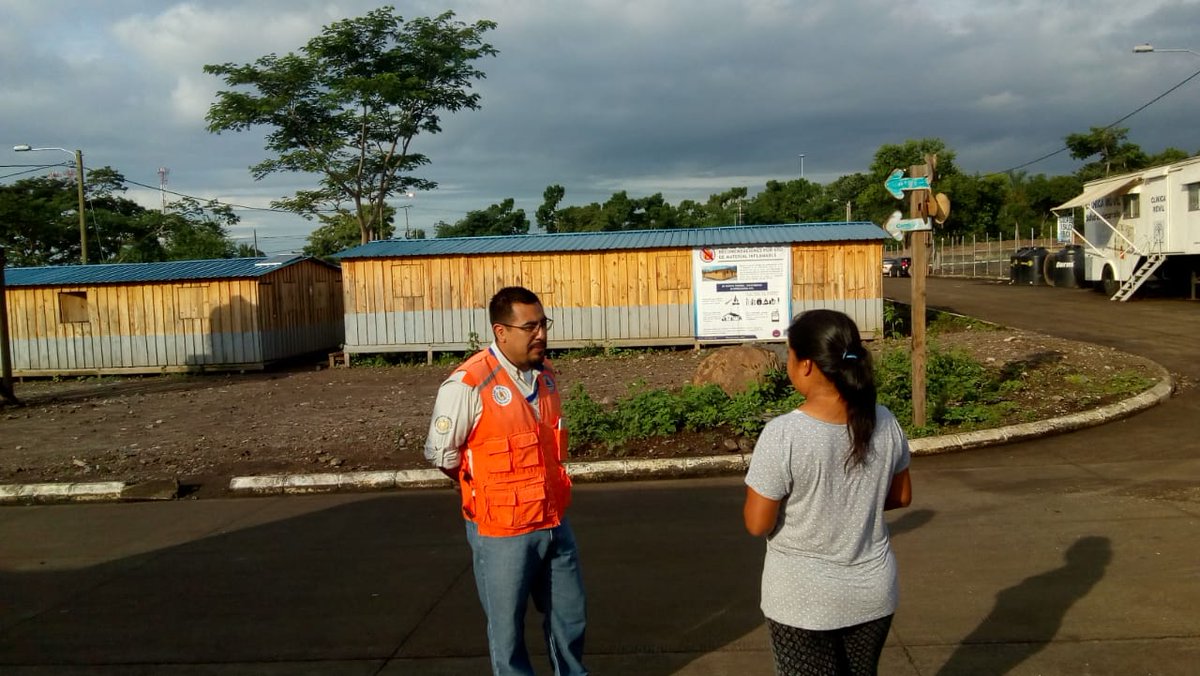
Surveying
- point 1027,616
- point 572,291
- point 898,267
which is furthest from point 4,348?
point 898,267

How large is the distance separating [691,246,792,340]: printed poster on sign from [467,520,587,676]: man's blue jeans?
52.0 ft

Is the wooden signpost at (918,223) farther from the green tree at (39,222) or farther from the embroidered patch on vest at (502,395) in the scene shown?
the green tree at (39,222)

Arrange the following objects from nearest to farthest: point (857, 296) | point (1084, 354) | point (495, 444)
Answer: point (495, 444) → point (1084, 354) → point (857, 296)

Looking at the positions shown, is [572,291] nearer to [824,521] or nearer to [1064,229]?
[824,521]

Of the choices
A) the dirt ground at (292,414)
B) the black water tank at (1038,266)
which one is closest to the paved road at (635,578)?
the dirt ground at (292,414)

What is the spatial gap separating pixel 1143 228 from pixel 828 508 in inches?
1057

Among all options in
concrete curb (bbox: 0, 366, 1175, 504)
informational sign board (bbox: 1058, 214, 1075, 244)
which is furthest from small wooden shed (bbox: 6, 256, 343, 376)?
informational sign board (bbox: 1058, 214, 1075, 244)

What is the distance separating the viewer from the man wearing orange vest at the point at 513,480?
3.36m

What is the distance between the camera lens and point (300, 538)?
273 inches

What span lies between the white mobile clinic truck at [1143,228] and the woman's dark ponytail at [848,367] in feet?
80.1

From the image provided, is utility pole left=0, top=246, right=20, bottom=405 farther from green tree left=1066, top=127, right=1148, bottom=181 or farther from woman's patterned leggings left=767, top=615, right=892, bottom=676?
green tree left=1066, top=127, right=1148, bottom=181

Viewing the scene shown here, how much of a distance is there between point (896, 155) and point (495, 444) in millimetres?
50154

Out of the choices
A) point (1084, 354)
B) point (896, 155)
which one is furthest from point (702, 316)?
point (896, 155)

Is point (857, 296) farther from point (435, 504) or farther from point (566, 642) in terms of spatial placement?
point (566, 642)
